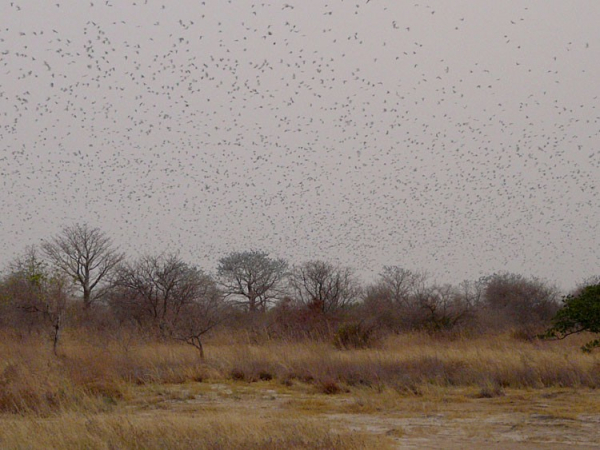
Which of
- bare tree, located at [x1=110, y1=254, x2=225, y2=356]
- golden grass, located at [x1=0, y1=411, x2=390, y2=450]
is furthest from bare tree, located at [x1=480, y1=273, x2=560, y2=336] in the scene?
golden grass, located at [x1=0, y1=411, x2=390, y2=450]

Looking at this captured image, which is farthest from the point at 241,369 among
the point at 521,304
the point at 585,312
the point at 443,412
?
the point at 521,304

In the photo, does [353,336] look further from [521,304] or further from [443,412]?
[521,304]

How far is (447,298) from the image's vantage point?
112 ft

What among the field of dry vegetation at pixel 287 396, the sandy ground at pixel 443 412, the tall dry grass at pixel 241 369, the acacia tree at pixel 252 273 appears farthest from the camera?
the acacia tree at pixel 252 273

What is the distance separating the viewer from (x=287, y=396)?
15.1 m

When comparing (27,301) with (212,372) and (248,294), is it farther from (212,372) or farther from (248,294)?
(248,294)

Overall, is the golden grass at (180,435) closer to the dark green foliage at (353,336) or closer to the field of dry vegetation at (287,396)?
the field of dry vegetation at (287,396)

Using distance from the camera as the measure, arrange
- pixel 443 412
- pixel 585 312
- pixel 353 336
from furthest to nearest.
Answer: pixel 353 336, pixel 585 312, pixel 443 412

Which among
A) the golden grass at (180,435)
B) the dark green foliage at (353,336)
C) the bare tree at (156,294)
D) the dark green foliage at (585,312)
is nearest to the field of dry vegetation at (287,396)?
the golden grass at (180,435)

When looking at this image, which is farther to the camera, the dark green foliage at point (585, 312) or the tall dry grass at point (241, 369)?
the dark green foliage at point (585, 312)

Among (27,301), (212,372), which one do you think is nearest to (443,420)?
(212,372)

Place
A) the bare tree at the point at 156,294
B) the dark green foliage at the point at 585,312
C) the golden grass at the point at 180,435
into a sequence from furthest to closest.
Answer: the bare tree at the point at 156,294
the dark green foliage at the point at 585,312
the golden grass at the point at 180,435

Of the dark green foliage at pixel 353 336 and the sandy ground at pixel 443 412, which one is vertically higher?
the dark green foliage at pixel 353 336

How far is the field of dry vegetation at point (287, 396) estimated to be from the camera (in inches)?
374
